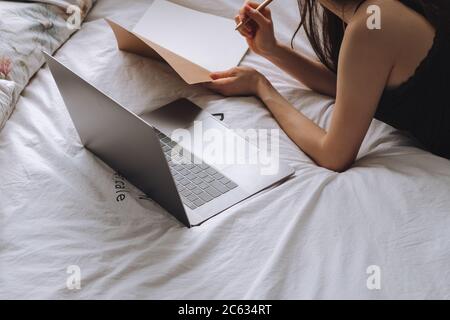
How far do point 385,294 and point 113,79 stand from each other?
713 mm

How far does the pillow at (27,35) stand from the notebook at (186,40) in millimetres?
155

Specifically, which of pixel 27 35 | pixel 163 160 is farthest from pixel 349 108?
pixel 27 35

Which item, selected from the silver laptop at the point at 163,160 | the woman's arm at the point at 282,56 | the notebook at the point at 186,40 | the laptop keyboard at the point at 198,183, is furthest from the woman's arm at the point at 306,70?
the laptop keyboard at the point at 198,183

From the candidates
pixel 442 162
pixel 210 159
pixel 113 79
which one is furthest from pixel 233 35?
pixel 442 162

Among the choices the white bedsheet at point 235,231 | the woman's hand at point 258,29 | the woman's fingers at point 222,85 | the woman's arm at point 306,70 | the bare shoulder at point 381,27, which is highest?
the bare shoulder at point 381,27

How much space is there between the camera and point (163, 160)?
0.76 metres

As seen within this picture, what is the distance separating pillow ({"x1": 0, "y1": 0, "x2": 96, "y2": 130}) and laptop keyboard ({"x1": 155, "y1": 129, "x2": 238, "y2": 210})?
0.36 m

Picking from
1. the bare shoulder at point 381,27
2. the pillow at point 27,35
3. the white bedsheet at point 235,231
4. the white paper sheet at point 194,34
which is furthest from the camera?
the white paper sheet at point 194,34

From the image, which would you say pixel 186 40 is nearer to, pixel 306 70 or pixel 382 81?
pixel 306 70

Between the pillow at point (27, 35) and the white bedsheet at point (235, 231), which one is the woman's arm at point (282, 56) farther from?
the pillow at point (27, 35)

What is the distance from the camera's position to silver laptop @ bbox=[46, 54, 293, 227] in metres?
0.81

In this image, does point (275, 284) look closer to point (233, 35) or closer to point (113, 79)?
point (113, 79)

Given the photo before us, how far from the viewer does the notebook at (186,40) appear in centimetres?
113

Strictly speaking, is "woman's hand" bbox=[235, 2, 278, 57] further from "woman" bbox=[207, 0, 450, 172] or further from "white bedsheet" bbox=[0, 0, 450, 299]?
"white bedsheet" bbox=[0, 0, 450, 299]
